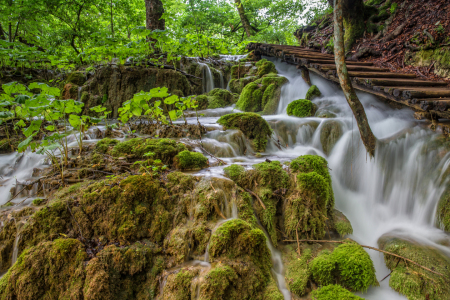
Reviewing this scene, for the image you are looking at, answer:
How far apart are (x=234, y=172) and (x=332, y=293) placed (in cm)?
188

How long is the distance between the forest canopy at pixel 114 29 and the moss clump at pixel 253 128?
3.51 meters

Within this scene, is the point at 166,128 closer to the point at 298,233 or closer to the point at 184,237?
the point at 184,237

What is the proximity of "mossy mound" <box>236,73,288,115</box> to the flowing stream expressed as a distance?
1.82 m

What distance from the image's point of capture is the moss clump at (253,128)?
5258mm

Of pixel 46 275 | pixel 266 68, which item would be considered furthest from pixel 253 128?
pixel 266 68

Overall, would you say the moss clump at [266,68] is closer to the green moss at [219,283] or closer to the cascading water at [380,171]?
the cascading water at [380,171]

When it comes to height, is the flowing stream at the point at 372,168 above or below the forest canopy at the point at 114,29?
below

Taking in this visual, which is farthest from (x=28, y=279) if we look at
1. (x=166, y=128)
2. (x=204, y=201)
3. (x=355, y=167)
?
(x=355, y=167)

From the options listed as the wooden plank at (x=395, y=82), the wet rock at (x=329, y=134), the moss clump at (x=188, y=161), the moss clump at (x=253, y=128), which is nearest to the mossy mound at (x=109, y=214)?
the moss clump at (x=188, y=161)

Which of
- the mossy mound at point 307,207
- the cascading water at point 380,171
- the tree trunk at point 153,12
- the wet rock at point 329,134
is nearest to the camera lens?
the mossy mound at point 307,207

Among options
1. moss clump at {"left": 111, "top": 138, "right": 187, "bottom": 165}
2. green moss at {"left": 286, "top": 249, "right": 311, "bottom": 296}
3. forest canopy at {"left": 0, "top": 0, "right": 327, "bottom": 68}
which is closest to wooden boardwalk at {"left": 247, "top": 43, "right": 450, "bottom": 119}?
green moss at {"left": 286, "top": 249, "right": 311, "bottom": 296}

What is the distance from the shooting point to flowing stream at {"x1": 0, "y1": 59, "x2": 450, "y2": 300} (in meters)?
3.56

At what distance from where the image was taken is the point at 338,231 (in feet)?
11.3

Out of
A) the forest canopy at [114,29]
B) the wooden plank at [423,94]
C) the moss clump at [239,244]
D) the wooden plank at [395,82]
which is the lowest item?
the moss clump at [239,244]
